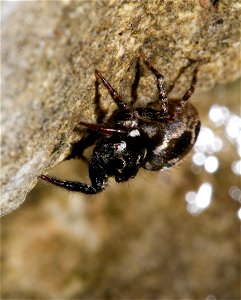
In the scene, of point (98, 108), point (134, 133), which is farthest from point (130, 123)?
point (98, 108)

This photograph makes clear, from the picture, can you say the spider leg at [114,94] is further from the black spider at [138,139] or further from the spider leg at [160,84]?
the spider leg at [160,84]

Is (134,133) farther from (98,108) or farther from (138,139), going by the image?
(98,108)

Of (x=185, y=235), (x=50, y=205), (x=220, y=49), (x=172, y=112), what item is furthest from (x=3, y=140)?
(x=185, y=235)

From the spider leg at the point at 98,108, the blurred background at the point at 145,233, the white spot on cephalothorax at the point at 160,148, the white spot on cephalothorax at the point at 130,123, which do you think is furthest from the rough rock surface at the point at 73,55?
the blurred background at the point at 145,233

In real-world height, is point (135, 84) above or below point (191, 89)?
above

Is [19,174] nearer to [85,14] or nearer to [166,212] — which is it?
[85,14]
